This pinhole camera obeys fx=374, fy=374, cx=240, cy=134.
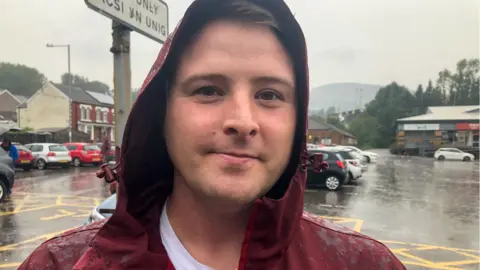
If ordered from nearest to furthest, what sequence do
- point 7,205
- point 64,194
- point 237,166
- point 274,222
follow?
point 237,166 < point 274,222 < point 7,205 < point 64,194

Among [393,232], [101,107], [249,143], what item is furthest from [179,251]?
[101,107]

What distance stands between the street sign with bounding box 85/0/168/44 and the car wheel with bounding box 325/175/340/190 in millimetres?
11492

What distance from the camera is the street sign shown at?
86.0 inches

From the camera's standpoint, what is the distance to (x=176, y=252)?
1.12 meters

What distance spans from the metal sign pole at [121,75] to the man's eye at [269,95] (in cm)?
166

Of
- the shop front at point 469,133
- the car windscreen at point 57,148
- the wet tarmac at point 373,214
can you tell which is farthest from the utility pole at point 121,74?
the shop front at point 469,133

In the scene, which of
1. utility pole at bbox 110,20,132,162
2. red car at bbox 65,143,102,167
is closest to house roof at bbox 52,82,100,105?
red car at bbox 65,143,102,167

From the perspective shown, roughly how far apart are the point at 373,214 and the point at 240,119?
937 centimetres

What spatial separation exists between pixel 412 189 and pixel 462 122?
3867 cm

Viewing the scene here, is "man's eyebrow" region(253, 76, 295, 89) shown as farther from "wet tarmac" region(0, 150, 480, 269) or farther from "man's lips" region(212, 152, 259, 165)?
"wet tarmac" region(0, 150, 480, 269)

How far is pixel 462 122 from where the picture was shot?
4675cm

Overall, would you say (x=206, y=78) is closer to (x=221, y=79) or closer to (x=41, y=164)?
(x=221, y=79)

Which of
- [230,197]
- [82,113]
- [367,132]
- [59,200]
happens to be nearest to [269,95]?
[230,197]

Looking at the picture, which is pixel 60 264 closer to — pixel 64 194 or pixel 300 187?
pixel 300 187
